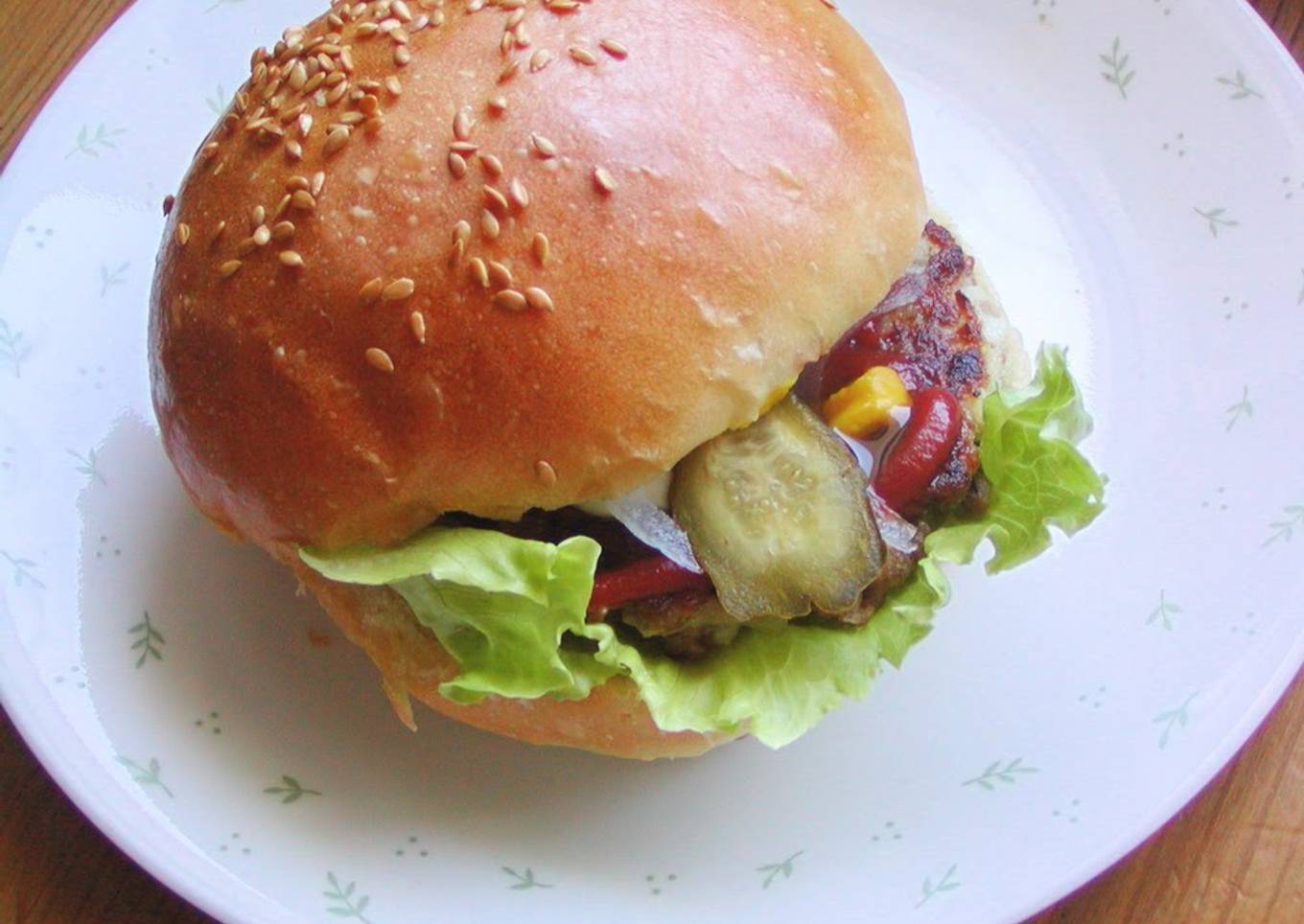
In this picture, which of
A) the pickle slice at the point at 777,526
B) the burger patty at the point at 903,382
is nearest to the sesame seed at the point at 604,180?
the pickle slice at the point at 777,526

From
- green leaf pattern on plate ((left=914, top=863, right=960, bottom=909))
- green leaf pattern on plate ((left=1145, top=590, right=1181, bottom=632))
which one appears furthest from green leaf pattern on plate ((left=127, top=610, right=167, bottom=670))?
green leaf pattern on plate ((left=1145, top=590, right=1181, bottom=632))

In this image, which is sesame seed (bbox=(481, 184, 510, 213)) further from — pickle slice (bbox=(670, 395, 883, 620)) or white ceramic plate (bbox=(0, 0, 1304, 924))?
white ceramic plate (bbox=(0, 0, 1304, 924))

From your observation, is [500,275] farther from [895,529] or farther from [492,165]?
[895,529]

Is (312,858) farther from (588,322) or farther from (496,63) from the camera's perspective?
(496,63)

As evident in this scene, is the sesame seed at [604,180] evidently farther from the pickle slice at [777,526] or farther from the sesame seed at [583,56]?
the pickle slice at [777,526]

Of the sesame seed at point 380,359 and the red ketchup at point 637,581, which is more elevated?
the sesame seed at point 380,359

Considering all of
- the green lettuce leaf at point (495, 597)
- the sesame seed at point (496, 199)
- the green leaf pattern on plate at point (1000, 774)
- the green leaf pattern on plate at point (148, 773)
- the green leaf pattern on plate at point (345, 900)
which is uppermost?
the sesame seed at point (496, 199)
